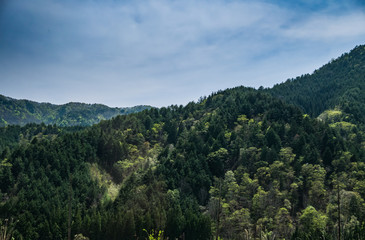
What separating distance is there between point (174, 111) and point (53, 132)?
72.3 metres

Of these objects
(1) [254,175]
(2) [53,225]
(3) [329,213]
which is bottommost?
(2) [53,225]

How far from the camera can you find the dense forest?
199 feet

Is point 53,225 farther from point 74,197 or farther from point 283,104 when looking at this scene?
point 283,104

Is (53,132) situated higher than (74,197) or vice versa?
(53,132)

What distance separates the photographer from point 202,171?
283 feet

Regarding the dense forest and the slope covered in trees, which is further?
the slope covered in trees

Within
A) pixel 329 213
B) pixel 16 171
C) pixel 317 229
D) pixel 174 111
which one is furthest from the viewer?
pixel 174 111

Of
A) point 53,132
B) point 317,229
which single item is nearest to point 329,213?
point 317,229

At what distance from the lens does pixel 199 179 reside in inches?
3282

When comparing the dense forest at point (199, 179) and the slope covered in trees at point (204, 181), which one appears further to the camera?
the slope covered in trees at point (204, 181)

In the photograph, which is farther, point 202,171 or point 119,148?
point 119,148

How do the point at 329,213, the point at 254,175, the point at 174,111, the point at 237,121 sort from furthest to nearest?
the point at 174,111
the point at 237,121
the point at 254,175
the point at 329,213

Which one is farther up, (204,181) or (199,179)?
(199,179)

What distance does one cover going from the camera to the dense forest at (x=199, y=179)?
60625 mm
